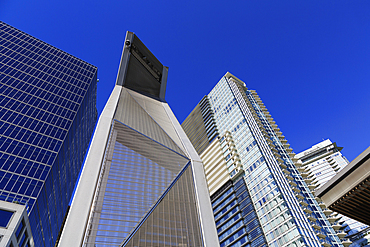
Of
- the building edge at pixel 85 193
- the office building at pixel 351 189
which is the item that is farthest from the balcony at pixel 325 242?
the building edge at pixel 85 193

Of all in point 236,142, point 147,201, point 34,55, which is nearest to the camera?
point 147,201

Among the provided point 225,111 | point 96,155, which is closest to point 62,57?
point 225,111

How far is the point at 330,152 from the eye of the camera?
133625 millimetres

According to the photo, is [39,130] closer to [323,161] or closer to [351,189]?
[351,189]

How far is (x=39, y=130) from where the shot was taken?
57.3 metres

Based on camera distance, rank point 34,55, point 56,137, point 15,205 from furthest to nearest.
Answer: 1. point 34,55
2. point 56,137
3. point 15,205

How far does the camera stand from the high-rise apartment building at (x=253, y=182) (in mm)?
46469

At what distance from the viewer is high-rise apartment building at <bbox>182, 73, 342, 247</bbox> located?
46.5m

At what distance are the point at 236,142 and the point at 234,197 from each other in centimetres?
1581

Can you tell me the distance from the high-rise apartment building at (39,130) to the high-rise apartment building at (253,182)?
37.2 metres

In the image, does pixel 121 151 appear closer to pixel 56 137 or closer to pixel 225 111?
pixel 56 137

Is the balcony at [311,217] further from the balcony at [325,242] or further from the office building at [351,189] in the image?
the office building at [351,189]

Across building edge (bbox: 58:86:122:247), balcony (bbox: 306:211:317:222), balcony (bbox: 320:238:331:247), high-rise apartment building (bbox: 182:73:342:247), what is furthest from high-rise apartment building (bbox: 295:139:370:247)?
building edge (bbox: 58:86:122:247)

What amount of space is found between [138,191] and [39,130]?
45.8 meters
